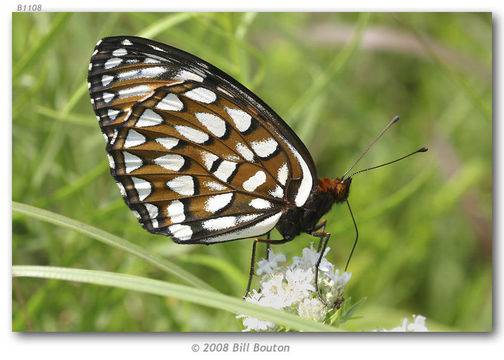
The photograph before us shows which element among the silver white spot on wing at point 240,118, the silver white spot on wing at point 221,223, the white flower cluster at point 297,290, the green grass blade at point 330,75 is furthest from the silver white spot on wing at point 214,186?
the green grass blade at point 330,75

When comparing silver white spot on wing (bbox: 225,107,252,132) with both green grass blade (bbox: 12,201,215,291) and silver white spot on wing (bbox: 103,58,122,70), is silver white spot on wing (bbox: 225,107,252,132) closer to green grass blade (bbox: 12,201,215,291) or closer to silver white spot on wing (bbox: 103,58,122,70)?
silver white spot on wing (bbox: 103,58,122,70)

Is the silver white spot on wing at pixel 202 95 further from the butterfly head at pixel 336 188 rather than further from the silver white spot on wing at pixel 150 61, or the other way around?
the butterfly head at pixel 336 188

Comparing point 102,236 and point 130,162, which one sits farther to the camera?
point 130,162

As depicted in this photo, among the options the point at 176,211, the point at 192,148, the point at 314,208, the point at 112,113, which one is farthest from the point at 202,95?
the point at 314,208

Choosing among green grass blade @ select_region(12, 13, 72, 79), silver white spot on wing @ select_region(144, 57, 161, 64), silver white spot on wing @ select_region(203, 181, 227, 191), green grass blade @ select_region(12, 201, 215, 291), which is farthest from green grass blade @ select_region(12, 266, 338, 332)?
green grass blade @ select_region(12, 13, 72, 79)

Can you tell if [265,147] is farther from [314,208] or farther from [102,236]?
[102,236]
